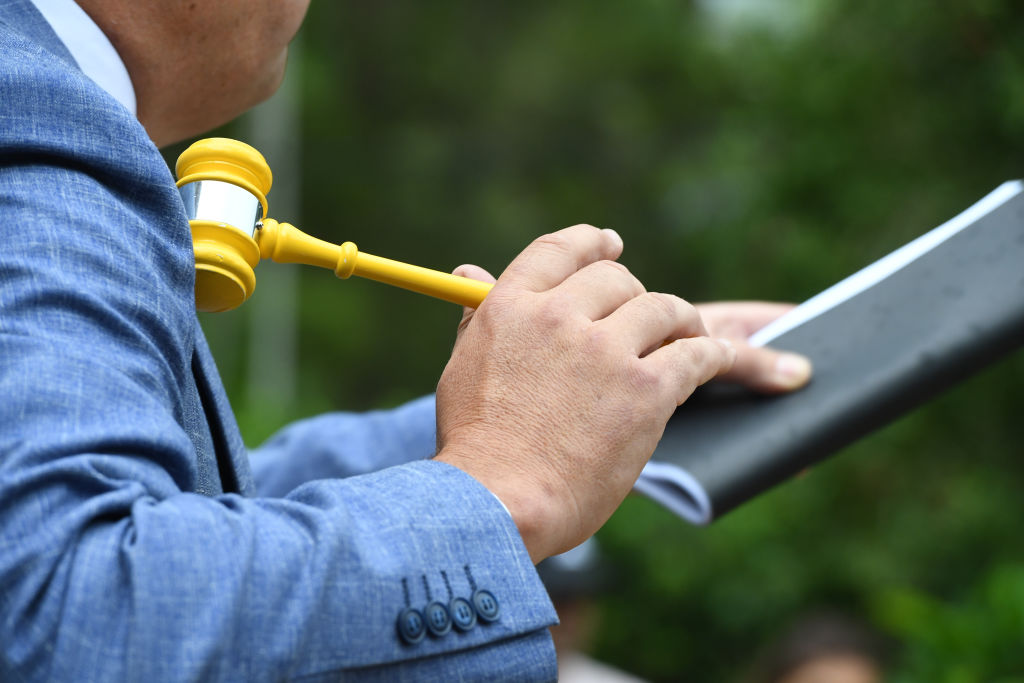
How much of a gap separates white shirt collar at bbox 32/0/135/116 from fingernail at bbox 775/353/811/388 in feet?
2.88

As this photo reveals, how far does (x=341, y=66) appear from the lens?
13.6 meters

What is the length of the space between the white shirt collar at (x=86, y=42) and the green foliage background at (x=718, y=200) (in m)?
2.64

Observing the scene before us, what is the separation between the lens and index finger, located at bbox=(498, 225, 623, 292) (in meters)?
1.06

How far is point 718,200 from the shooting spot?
643cm

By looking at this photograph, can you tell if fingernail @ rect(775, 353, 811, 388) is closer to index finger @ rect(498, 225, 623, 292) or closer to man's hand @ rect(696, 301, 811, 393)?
man's hand @ rect(696, 301, 811, 393)

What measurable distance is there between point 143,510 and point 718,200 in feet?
19.5

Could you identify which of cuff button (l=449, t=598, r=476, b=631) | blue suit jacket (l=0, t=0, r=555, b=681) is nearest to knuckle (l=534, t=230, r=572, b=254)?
blue suit jacket (l=0, t=0, r=555, b=681)

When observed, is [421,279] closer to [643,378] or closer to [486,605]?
[643,378]

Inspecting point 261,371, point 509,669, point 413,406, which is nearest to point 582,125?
point 261,371

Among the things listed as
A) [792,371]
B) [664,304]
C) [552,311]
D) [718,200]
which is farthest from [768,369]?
[718,200]

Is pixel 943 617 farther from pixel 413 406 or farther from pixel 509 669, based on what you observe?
pixel 509 669

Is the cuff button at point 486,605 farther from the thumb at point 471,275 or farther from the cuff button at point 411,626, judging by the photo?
the thumb at point 471,275

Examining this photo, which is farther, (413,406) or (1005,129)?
(1005,129)

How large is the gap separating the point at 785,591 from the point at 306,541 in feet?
18.7
